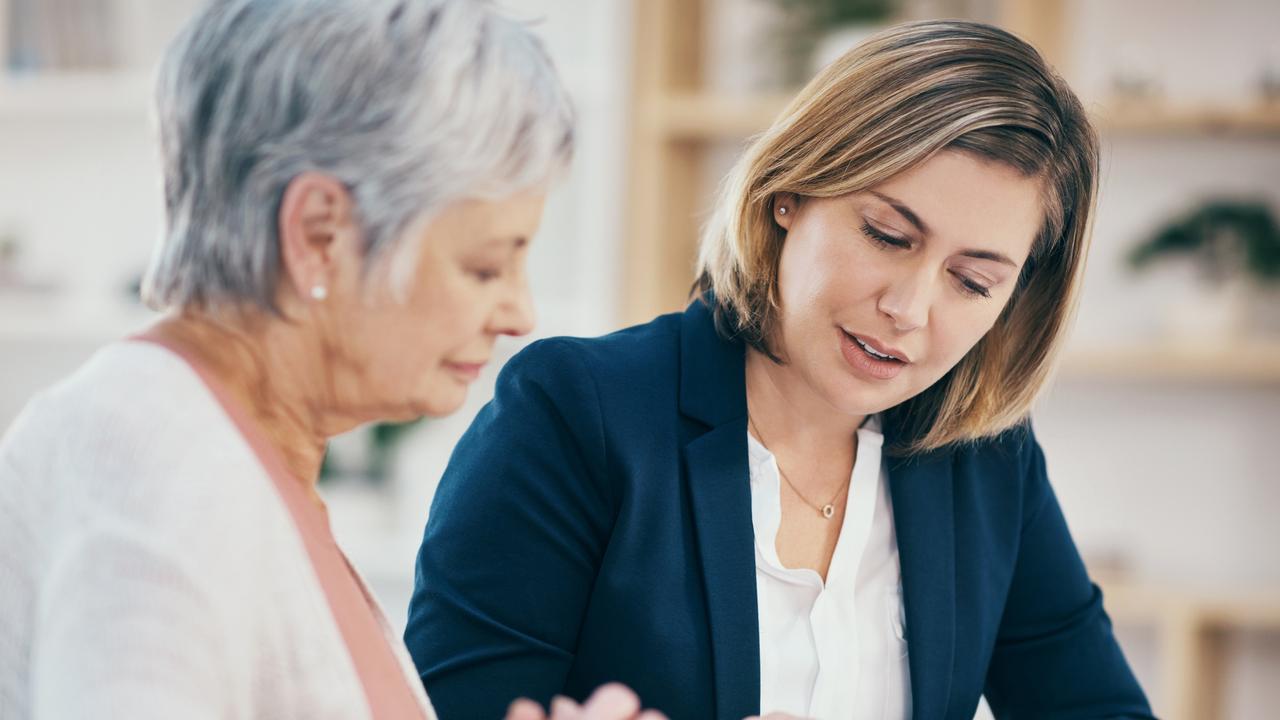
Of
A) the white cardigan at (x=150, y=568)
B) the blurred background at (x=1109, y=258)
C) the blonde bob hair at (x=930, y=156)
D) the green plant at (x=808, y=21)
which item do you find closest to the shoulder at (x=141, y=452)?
the white cardigan at (x=150, y=568)

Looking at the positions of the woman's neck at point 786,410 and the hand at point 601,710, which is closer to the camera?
the hand at point 601,710

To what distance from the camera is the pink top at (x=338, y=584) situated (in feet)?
2.39

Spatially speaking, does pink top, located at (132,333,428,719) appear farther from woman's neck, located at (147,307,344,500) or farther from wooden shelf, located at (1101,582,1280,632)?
wooden shelf, located at (1101,582,1280,632)

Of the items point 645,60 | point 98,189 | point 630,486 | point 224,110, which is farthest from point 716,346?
point 98,189

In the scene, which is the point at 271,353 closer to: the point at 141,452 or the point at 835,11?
the point at 141,452

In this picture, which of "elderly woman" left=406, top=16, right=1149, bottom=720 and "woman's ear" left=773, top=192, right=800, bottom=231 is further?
"woman's ear" left=773, top=192, right=800, bottom=231

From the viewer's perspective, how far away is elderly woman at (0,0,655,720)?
642 mm

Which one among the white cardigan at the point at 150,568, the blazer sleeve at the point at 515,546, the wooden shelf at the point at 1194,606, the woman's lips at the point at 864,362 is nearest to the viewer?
the white cardigan at the point at 150,568

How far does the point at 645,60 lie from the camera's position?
10.0ft

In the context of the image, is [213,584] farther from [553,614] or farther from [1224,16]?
[1224,16]

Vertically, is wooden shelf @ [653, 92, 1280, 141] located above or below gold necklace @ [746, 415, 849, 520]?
above

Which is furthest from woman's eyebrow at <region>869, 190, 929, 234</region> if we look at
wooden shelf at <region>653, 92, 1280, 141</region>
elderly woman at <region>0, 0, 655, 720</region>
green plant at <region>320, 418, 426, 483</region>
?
green plant at <region>320, 418, 426, 483</region>

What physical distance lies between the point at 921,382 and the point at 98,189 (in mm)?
2851

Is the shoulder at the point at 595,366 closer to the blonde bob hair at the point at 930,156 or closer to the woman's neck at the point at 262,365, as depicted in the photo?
→ the blonde bob hair at the point at 930,156
